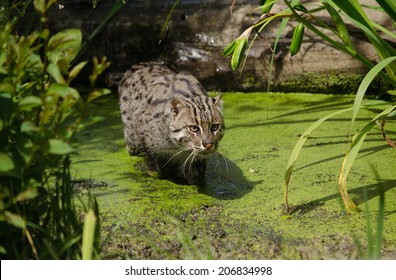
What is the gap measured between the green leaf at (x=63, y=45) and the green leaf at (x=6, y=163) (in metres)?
0.51

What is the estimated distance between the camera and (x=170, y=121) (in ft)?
Result: 17.6

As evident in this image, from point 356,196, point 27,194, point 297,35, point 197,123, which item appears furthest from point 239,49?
point 27,194

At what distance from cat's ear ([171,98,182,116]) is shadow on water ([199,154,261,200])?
1.59 feet

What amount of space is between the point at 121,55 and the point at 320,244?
383 centimetres

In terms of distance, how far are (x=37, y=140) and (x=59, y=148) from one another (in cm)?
Answer: 14

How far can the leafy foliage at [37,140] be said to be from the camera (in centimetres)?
324

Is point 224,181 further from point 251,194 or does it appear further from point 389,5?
point 389,5

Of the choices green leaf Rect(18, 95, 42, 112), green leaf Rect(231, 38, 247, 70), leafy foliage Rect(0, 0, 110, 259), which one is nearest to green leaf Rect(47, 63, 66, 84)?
leafy foliage Rect(0, 0, 110, 259)

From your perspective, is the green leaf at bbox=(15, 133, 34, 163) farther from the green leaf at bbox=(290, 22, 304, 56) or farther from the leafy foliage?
the green leaf at bbox=(290, 22, 304, 56)

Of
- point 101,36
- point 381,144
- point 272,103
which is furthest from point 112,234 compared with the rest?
point 101,36

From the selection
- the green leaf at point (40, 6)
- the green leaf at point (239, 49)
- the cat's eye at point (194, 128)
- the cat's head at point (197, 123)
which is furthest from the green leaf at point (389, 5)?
the green leaf at point (40, 6)

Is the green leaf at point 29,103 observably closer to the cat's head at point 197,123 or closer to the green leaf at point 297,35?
the cat's head at point 197,123

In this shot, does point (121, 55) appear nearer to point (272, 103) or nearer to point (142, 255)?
point (272, 103)

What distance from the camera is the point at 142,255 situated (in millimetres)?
4445
